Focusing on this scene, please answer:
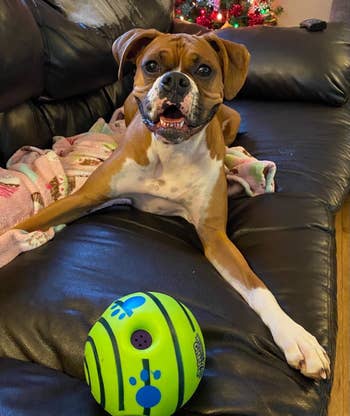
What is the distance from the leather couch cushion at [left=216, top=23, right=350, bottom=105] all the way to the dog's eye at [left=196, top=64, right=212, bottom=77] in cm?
121

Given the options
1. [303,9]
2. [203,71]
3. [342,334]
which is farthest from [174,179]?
[303,9]

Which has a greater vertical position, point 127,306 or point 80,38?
point 80,38

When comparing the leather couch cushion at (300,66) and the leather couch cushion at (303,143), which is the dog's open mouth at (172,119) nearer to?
the leather couch cushion at (303,143)

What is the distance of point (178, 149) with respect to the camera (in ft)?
5.35

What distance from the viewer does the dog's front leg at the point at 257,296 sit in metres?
1.13

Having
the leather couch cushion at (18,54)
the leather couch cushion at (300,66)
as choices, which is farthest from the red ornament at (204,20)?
the leather couch cushion at (18,54)

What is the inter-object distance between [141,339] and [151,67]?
0.92 meters

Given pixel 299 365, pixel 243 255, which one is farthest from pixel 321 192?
pixel 299 365

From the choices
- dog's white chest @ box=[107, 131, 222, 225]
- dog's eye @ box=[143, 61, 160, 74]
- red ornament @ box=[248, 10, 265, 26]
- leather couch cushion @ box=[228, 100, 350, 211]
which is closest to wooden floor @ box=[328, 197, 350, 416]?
leather couch cushion @ box=[228, 100, 350, 211]

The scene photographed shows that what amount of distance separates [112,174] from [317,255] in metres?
0.71

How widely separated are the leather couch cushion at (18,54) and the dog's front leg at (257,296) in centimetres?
80

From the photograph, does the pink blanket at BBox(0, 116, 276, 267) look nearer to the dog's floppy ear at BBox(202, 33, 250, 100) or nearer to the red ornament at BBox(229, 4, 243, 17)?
the dog's floppy ear at BBox(202, 33, 250, 100)

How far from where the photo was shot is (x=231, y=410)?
3.23 feet

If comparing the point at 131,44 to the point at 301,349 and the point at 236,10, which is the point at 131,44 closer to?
the point at 301,349
